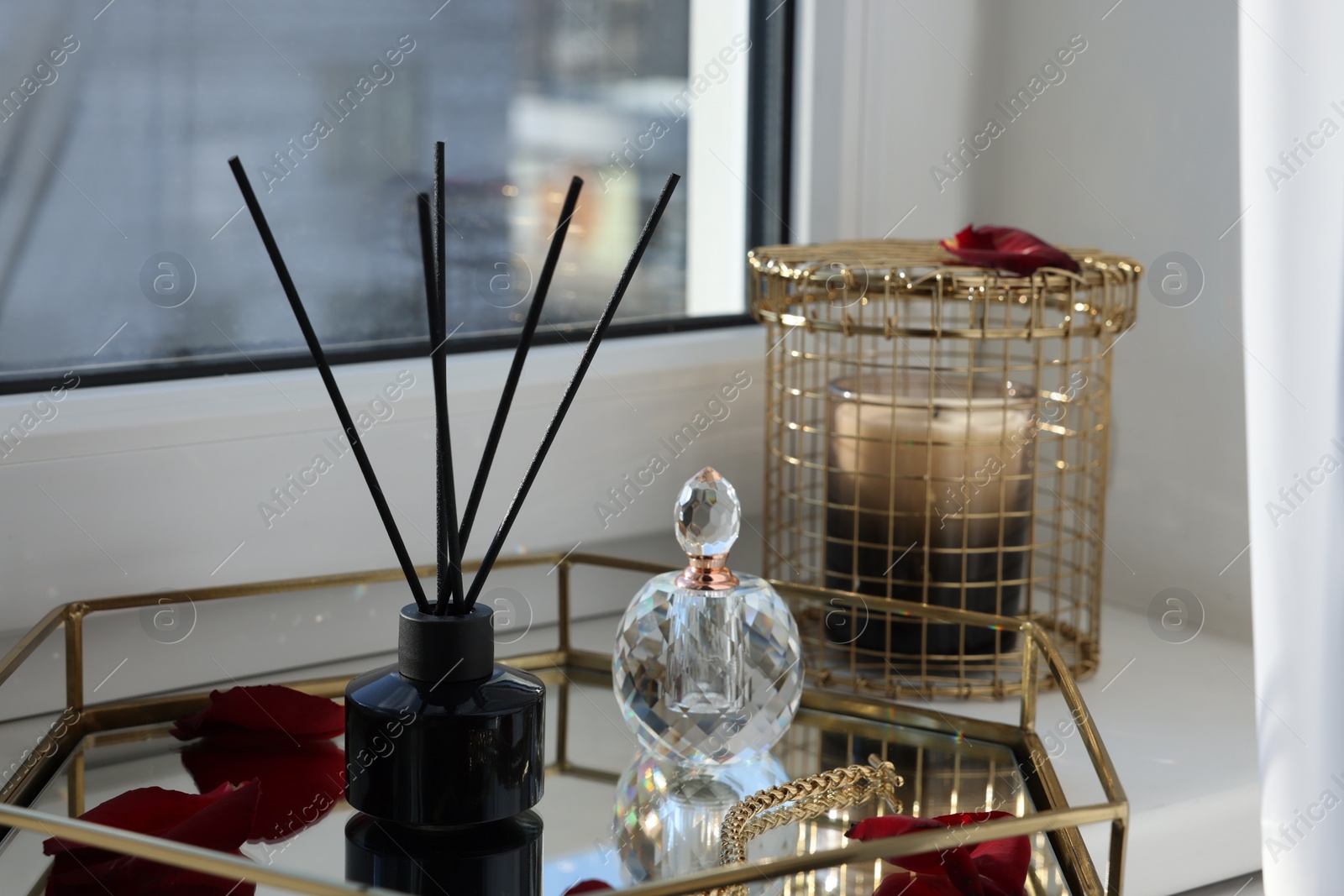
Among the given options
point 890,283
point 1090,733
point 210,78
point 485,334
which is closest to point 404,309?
point 485,334

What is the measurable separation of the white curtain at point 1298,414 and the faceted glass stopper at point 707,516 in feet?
0.57

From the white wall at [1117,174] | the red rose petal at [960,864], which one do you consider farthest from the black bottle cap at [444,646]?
the white wall at [1117,174]

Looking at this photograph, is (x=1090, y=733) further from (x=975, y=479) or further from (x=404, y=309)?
(x=404, y=309)

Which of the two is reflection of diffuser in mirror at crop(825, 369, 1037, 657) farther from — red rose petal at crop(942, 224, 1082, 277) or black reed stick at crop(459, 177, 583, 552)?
black reed stick at crop(459, 177, 583, 552)

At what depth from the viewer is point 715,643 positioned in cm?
47

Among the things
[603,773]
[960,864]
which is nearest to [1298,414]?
[960,864]

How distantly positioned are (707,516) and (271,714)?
18cm

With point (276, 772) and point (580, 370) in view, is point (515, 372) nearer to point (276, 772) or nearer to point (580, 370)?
point (580, 370)

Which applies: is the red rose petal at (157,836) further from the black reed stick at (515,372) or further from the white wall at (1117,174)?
the white wall at (1117,174)

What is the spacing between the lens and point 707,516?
463 mm

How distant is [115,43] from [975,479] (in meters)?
0.44

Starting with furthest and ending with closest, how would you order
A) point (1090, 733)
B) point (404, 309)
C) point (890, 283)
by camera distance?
1. point (404, 309)
2. point (890, 283)
3. point (1090, 733)

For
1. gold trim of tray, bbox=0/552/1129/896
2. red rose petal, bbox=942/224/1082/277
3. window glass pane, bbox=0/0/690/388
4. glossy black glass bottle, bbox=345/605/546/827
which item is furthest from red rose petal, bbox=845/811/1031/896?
window glass pane, bbox=0/0/690/388

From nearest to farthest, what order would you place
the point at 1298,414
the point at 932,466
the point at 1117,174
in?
the point at 1298,414
the point at 932,466
the point at 1117,174
